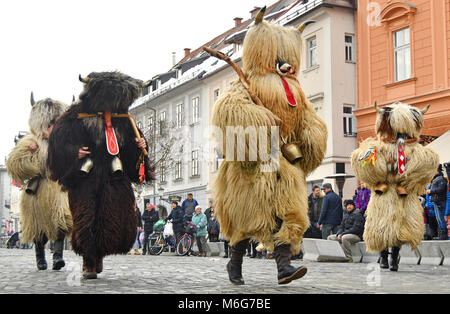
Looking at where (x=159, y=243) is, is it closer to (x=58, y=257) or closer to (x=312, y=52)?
(x=58, y=257)

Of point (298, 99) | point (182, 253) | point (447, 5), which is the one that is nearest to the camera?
point (298, 99)

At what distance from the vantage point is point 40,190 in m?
9.20

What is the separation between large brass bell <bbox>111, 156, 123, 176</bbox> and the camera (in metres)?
7.15

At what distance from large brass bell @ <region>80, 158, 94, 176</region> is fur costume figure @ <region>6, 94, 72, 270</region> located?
2.07m

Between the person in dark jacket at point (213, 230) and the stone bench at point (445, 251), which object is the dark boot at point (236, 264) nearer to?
the stone bench at point (445, 251)

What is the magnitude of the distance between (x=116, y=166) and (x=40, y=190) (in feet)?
8.06

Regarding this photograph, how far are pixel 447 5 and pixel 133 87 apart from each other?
1664 cm

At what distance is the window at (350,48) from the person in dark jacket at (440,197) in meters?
15.4

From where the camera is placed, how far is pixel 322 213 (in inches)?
558

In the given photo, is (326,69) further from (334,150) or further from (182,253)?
(182,253)

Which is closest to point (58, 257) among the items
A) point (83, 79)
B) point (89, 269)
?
point (89, 269)

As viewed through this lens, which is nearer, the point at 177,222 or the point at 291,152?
the point at 291,152

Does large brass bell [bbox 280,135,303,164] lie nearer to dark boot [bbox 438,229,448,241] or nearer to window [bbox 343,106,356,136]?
dark boot [bbox 438,229,448,241]
